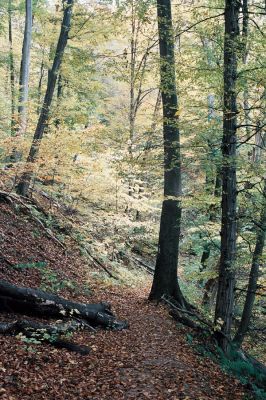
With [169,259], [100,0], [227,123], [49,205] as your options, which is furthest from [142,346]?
[100,0]

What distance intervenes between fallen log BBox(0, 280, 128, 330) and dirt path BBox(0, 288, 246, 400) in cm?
37

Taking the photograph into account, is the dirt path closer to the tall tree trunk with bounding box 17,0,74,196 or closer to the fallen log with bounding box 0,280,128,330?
the fallen log with bounding box 0,280,128,330

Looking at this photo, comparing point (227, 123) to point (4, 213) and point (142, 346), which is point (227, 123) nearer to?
point (142, 346)

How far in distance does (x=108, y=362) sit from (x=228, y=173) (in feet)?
12.8

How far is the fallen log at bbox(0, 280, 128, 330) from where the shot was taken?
20.0ft

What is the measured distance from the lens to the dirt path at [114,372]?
14.7 ft

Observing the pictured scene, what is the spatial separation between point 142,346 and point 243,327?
3.93 meters

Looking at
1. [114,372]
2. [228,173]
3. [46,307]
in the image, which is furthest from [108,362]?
[228,173]

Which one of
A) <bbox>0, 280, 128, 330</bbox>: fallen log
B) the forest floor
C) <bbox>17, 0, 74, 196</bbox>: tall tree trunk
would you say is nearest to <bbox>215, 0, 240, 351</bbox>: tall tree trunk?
the forest floor

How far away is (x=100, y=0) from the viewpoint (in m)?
12.3

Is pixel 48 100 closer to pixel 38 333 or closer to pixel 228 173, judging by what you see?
pixel 228 173

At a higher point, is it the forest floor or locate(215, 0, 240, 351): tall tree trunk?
locate(215, 0, 240, 351): tall tree trunk

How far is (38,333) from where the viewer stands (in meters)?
5.80

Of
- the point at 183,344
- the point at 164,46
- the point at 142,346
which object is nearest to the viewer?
the point at 142,346
